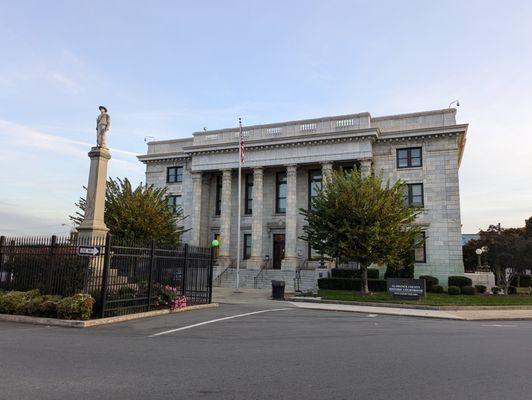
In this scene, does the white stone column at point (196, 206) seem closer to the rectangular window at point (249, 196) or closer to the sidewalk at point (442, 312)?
the rectangular window at point (249, 196)

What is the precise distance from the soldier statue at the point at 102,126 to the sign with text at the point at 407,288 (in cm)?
1573

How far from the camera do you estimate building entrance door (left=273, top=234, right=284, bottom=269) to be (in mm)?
38594

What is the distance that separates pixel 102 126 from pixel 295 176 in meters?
22.8

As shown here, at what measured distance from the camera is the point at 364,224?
2495cm

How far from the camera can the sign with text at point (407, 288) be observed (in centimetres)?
2219

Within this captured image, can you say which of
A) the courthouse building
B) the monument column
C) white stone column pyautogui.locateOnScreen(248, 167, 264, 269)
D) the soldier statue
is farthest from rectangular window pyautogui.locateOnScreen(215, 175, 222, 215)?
the monument column

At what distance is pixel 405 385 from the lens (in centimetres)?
619

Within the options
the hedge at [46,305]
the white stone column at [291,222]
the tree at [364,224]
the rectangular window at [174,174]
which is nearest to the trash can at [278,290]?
the tree at [364,224]

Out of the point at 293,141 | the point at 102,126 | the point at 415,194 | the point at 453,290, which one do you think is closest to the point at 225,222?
the point at 293,141

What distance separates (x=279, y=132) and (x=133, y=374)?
3325 cm

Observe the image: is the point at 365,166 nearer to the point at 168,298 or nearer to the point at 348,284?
the point at 348,284

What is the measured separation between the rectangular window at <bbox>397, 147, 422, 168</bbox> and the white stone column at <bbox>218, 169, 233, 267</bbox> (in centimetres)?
1501

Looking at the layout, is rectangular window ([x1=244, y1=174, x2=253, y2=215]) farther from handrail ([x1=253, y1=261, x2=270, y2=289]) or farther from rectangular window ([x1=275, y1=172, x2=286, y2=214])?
handrail ([x1=253, y1=261, x2=270, y2=289])

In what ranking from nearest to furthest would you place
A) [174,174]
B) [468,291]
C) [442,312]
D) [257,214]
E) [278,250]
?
[442,312] → [468,291] → [257,214] → [278,250] → [174,174]
